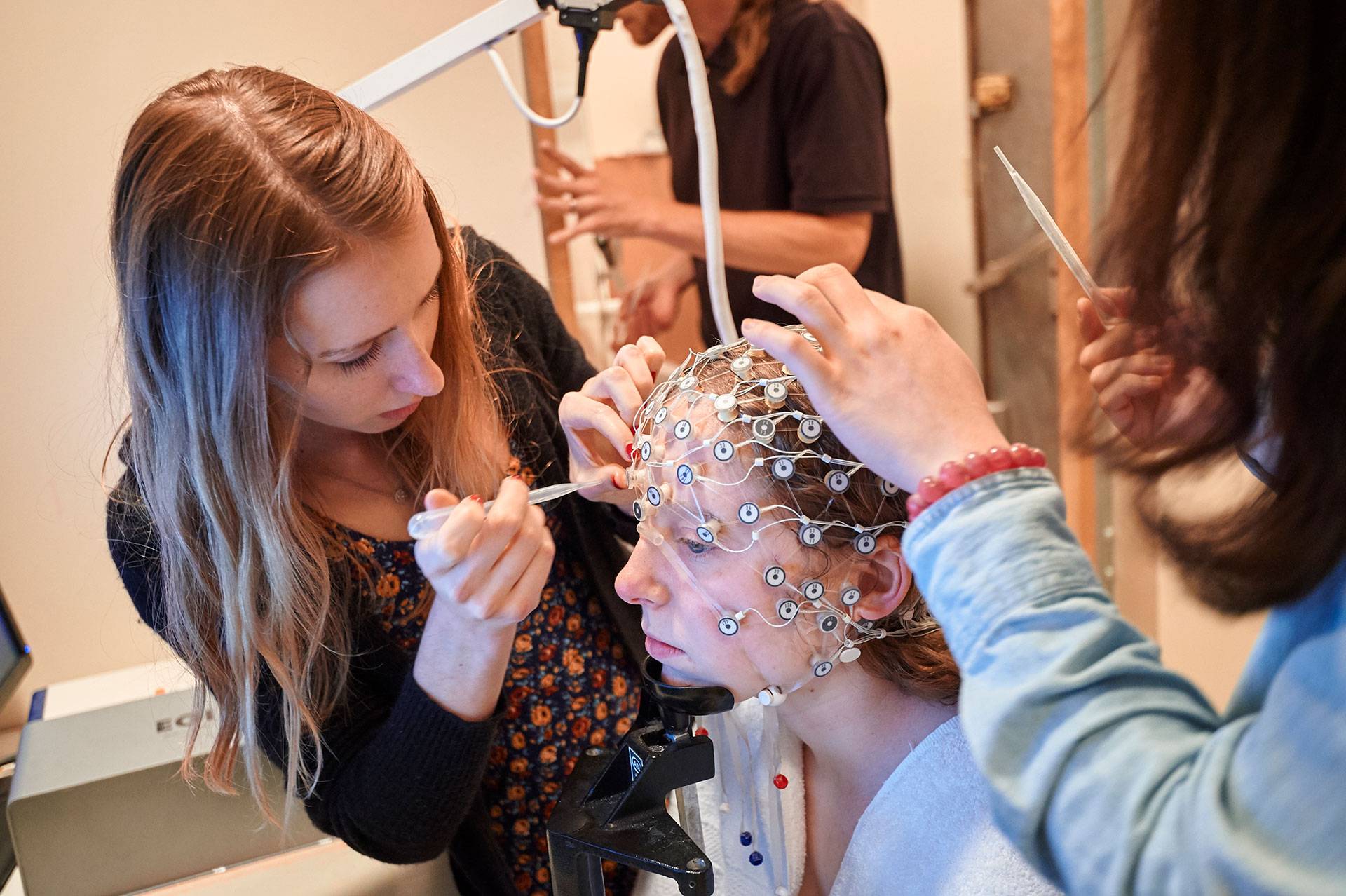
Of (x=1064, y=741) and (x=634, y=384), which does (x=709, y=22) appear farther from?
(x=1064, y=741)

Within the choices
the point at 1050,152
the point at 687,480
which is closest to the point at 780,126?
the point at 1050,152

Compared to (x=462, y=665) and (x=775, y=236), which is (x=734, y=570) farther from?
(x=775, y=236)

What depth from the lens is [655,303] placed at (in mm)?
1999

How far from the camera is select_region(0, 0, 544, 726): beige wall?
72.0 inches

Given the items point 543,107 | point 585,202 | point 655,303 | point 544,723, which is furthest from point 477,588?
point 543,107

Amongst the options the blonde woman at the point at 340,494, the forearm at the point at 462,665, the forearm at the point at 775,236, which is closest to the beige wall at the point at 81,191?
the forearm at the point at 775,236

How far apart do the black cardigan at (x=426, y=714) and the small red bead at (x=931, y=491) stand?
0.58 m

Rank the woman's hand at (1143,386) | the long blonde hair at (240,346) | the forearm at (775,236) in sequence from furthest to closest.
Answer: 1. the forearm at (775,236)
2. the long blonde hair at (240,346)
3. the woman's hand at (1143,386)

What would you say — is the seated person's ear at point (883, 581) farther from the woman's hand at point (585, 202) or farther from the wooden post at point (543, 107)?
the wooden post at point (543, 107)

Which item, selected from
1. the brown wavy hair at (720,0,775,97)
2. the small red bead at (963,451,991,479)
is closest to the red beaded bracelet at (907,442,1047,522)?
the small red bead at (963,451,991,479)

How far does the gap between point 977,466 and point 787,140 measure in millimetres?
1355

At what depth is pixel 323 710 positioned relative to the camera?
1.07 m

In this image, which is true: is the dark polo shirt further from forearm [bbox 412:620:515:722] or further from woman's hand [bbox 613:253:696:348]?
forearm [bbox 412:620:515:722]

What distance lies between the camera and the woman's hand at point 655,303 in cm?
200
